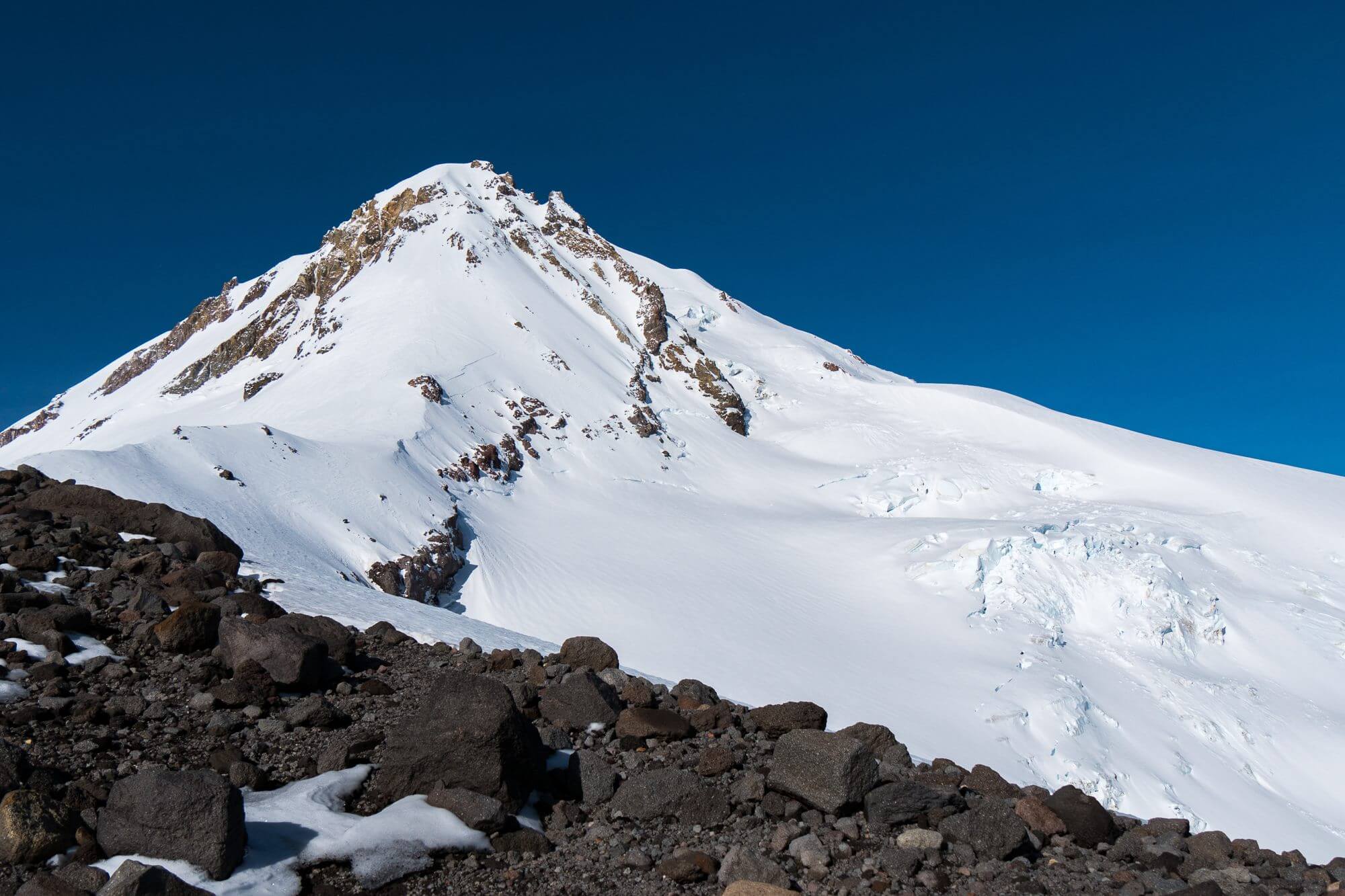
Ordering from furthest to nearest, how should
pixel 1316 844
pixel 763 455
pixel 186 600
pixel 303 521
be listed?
pixel 763 455 → pixel 303 521 → pixel 1316 844 → pixel 186 600

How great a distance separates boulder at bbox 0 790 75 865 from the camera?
5312 millimetres

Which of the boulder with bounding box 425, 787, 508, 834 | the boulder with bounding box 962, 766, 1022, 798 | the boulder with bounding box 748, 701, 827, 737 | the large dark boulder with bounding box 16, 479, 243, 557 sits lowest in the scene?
the boulder with bounding box 425, 787, 508, 834

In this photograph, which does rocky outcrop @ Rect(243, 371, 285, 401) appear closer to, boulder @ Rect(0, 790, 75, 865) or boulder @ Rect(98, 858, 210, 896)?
boulder @ Rect(0, 790, 75, 865)

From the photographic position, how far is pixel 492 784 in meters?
6.82

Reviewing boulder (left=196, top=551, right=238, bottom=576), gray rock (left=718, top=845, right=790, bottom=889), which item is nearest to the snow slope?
boulder (left=196, top=551, right=238, bottom=576)

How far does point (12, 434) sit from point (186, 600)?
84725mm

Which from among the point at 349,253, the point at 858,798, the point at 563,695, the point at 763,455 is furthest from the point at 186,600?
the point at 349,253

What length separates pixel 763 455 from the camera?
57.1 meters

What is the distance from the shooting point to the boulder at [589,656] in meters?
10.4

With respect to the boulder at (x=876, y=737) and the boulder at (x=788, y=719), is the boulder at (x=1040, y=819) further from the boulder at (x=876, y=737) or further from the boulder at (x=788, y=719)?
the boulder at (x=788, y=719)

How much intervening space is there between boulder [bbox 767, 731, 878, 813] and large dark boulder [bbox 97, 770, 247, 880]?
416 centimetres

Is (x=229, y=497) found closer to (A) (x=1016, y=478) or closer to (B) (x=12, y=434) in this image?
(A) (x=1016, y=478)

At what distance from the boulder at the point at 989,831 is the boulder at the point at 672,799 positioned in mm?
1831

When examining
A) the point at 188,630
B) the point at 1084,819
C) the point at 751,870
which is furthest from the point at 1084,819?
the point at 188,630
